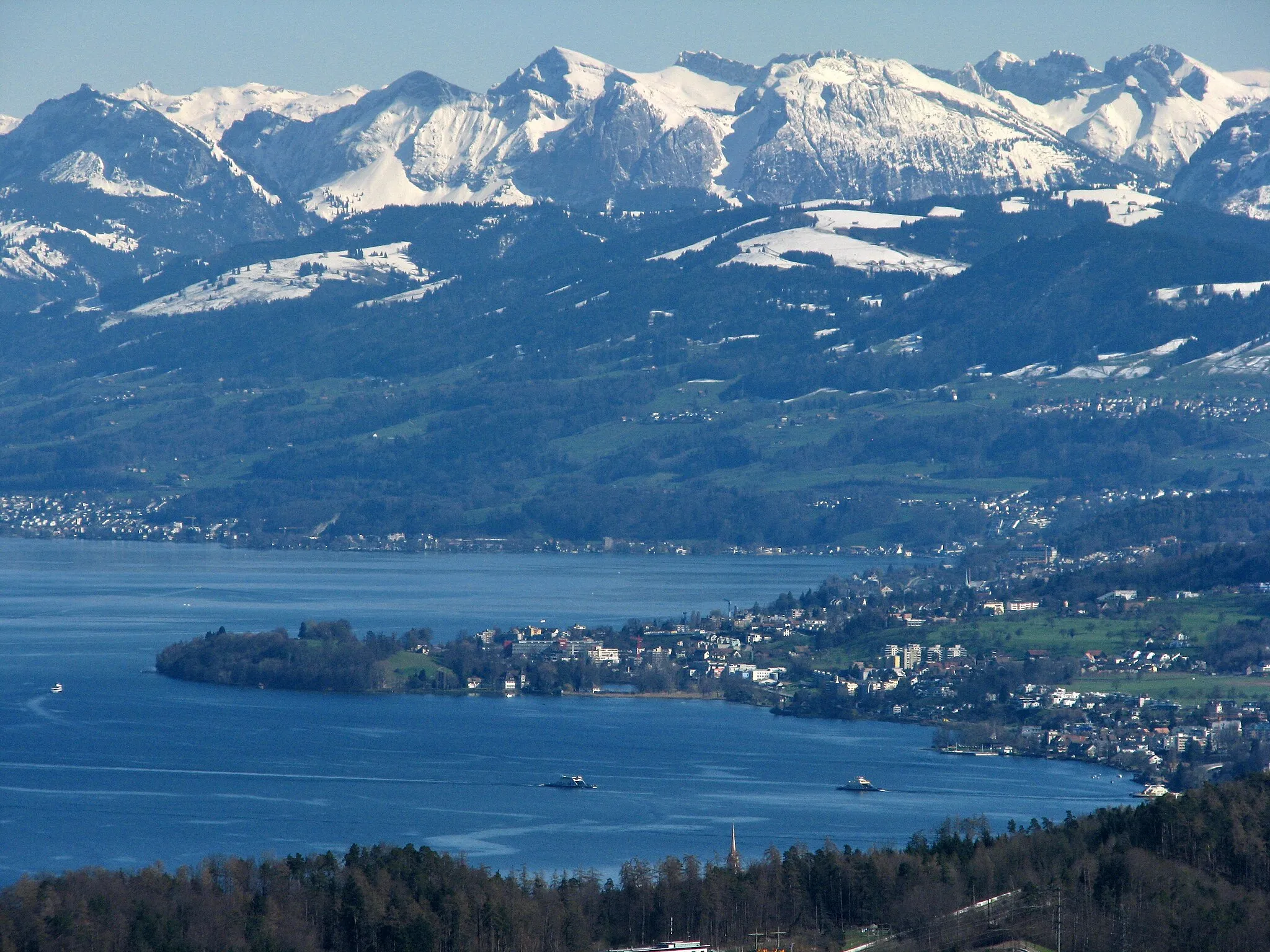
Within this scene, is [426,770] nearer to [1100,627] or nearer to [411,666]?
[411,666]

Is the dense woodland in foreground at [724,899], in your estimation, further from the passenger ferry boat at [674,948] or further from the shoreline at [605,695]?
the shoreline at [605,695]

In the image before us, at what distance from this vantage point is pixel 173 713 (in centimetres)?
8544

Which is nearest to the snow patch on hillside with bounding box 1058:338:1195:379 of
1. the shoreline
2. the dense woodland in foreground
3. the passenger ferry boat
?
the shoreline

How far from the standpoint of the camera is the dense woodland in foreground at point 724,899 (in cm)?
4378

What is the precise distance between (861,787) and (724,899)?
2254 centimetres

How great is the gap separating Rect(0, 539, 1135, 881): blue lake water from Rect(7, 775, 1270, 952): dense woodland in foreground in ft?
27.5

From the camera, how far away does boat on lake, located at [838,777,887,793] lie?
6856cm

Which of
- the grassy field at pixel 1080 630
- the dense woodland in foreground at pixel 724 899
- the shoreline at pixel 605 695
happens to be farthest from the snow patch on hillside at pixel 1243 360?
the dense woodland in foreground at pixel 724 899

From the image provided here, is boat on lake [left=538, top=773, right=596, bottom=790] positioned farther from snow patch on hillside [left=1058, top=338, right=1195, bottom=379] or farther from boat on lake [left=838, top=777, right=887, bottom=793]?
snow patch on hillside [left=1058, top=338, right=1195, bottom=379]

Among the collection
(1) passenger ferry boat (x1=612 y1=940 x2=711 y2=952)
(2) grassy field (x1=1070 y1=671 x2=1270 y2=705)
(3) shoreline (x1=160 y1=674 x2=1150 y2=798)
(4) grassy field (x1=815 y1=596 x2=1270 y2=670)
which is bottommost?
(1) passenger ferry boat (x1=612 y1=940 x2=711 y2=952)

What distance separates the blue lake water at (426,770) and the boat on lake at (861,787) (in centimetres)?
57

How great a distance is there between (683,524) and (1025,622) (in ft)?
251

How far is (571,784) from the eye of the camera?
69688mm

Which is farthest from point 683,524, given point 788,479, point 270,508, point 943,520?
point 270,508
